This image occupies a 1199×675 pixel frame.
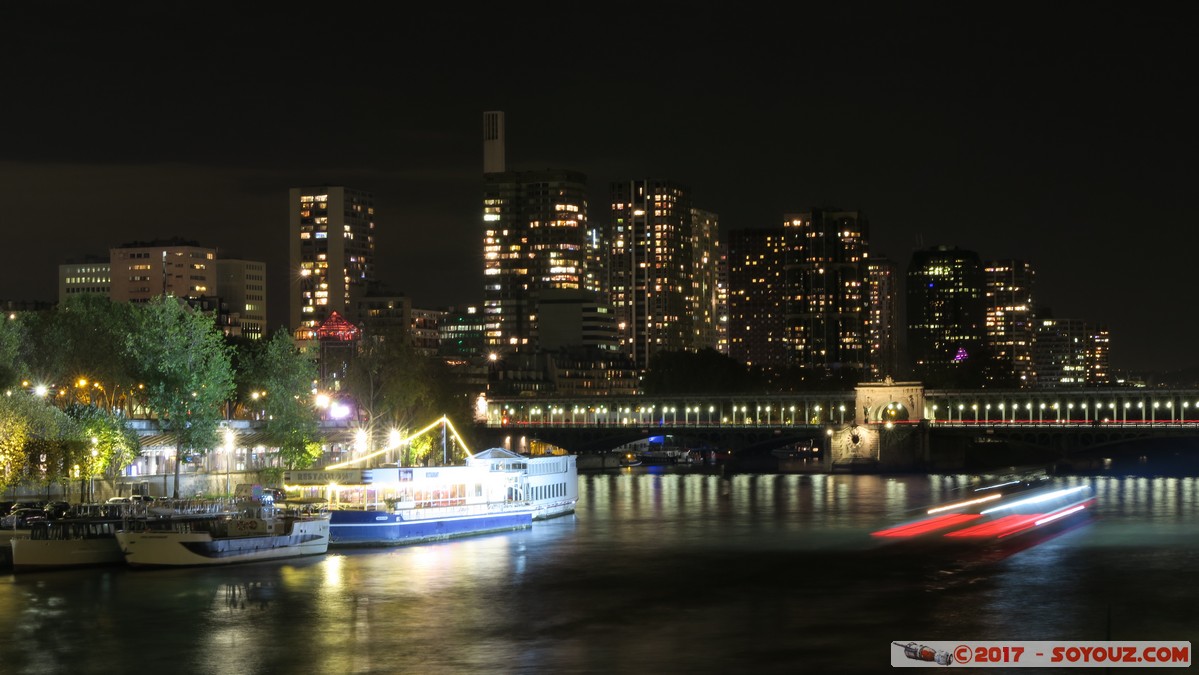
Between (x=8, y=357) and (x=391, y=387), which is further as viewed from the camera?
(x=391, y=387)

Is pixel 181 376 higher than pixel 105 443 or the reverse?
higher

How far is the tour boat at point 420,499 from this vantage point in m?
77.8

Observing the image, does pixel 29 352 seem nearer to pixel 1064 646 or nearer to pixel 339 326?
pixel 339 326

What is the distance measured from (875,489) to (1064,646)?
79379 millimetres

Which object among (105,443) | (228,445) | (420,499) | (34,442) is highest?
(34,442)

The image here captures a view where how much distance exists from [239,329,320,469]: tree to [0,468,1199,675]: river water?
20.1 meters

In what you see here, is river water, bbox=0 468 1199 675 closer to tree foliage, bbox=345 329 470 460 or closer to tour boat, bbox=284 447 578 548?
tour boat, bbox=284 447 578 548

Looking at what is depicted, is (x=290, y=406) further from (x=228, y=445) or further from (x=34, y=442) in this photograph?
(x=34, y=442)

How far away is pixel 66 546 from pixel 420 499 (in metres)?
20.2

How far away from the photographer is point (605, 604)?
2386 inches

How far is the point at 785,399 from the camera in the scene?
18238cm

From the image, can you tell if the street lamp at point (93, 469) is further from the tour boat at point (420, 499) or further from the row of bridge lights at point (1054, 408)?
the row of bridge lights at point (1054, 408)

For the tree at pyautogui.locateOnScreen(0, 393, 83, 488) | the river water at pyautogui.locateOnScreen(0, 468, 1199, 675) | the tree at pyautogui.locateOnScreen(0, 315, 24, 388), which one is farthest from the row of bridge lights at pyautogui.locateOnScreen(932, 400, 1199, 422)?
the tree at pyautogui.locateOnScreen(0, 393, 83, 488)

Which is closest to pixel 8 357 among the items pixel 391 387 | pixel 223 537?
pixel 391 387
